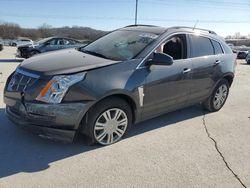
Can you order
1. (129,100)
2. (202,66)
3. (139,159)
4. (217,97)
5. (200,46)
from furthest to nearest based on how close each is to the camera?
(217,97) → (200,46) → (202,66) → (129,100) → (139,159)

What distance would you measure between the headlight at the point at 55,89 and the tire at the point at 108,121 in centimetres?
47

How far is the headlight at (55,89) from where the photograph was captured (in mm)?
3625

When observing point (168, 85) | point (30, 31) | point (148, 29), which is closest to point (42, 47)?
point (148, 29)

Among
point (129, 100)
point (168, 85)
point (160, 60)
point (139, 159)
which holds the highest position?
point (160, 60)

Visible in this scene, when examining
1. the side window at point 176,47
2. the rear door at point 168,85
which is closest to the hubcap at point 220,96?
the rear door at point 168,85

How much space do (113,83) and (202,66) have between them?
211cm

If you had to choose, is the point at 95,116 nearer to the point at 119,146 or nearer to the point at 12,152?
the point at 119,146

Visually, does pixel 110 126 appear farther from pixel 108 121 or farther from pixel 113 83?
pixel 113 83

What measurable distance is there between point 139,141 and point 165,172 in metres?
0.93

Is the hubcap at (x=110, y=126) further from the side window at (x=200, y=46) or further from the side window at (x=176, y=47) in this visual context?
the side window at (x=200, y=46)

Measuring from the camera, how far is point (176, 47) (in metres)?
5.06

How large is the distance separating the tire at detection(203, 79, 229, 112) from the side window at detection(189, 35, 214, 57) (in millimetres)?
757

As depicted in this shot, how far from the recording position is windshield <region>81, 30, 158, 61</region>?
176 inches

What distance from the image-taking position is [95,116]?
3.91m
